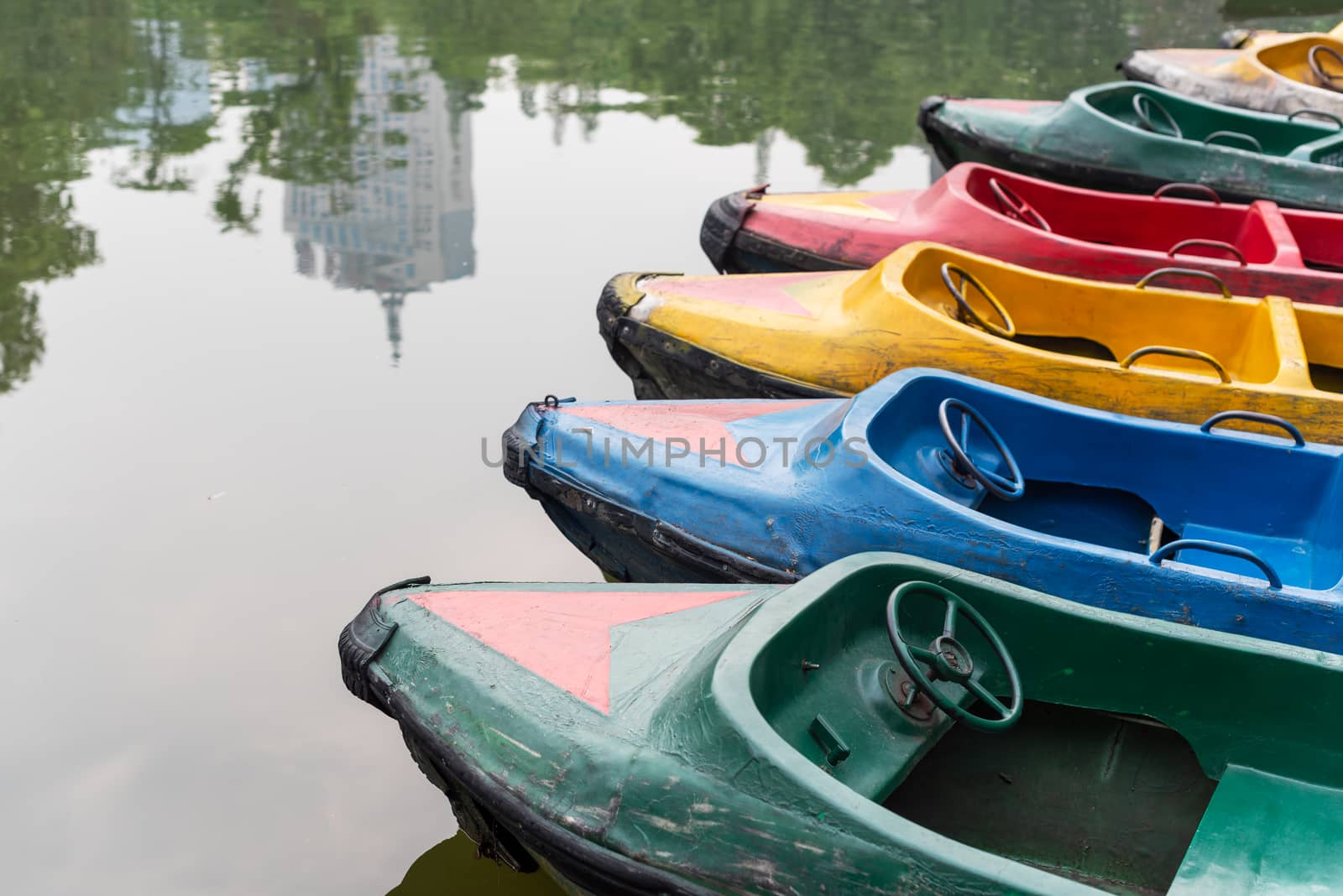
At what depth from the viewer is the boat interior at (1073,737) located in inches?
91.7

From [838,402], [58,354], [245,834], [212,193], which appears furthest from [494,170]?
[245,834]

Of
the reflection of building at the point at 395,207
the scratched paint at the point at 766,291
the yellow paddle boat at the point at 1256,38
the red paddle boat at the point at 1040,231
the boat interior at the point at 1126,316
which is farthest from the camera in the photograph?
the yellow paddle boat at the point at 1256,38

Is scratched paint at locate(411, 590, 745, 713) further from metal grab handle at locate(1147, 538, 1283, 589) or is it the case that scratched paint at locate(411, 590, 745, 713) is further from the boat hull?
the boat hull

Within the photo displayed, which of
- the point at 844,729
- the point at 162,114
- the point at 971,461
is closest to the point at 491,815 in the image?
the point at 844,729

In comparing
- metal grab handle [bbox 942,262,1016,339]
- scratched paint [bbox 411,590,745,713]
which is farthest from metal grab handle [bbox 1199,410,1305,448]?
scratched paint [bbox 411,590,745,713]

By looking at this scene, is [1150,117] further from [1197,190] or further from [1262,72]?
[1197,190]

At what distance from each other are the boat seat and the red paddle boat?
86.8 inches

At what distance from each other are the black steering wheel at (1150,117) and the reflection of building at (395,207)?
120 inches

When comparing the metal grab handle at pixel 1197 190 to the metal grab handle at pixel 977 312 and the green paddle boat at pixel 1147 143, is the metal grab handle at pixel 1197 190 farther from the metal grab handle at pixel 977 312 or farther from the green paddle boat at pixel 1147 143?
the metal grab handle at pixel 977 312

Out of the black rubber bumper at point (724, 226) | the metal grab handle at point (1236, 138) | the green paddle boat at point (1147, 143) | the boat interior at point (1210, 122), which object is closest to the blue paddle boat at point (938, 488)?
the black rubber bumper at point (724, 226)

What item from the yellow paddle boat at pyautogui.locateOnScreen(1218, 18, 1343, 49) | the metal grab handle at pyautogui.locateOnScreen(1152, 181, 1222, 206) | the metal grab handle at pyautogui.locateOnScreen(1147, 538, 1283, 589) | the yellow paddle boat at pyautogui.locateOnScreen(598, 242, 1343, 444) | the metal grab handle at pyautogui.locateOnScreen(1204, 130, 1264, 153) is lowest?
the metal grab handle at pyautogui.locateOnScreen(1147, 538, 1283, 589)

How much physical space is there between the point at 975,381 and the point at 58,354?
354 cm

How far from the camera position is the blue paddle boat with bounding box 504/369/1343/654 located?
280 centimetres

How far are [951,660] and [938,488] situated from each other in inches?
35.8
